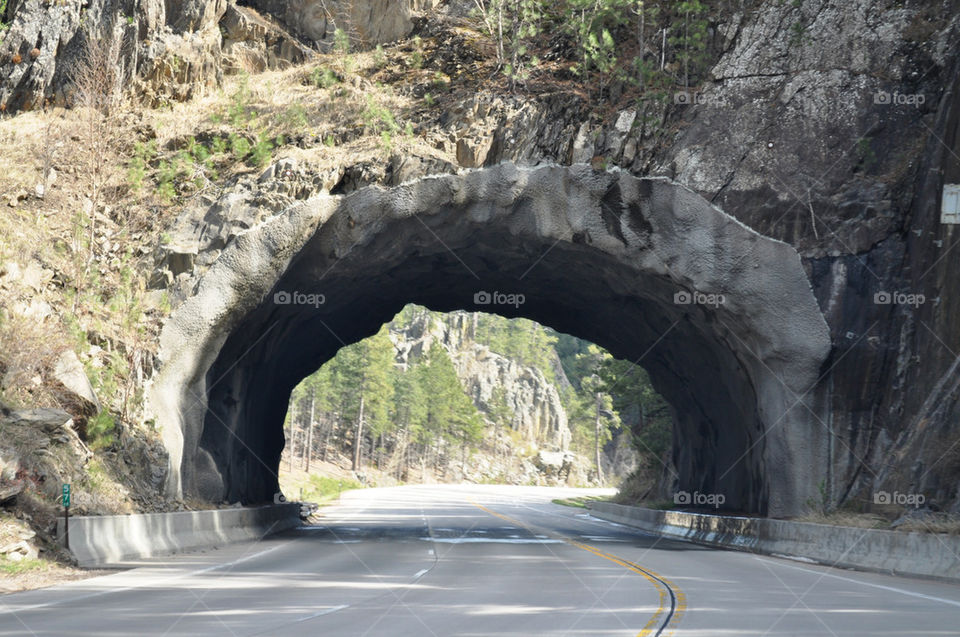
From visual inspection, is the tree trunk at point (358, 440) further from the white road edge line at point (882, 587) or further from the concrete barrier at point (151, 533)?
the white road edge line at point (882, 587)

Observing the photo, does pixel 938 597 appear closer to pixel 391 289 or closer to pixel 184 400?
pixel 184 400

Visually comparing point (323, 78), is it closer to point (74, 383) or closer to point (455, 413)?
point (74, 383)

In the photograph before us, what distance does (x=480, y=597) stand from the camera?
11.9 meters

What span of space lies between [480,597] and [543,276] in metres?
17.8

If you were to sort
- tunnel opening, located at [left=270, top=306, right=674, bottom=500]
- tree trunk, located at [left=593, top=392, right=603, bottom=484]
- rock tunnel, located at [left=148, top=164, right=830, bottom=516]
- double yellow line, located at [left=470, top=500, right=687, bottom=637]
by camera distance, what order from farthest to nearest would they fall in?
tree trunk, located at [left=593, top=392, right=603, bottom=484] → tunnel opening, located at [left=270, top=306, right=674, bottom=500] → rock tunnel, located at [left=148, top=164, right=830, bottom=516] → double yellow line, located at [left=470, top=500, right=687, bottom=637]

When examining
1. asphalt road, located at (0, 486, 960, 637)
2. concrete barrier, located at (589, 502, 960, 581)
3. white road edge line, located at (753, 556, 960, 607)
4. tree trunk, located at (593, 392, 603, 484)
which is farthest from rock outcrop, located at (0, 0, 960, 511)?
tree trunk, located at (593, 392, 603, 484)

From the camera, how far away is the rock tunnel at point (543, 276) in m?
22.7

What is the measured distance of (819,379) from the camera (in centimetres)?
2278

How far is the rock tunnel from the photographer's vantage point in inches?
894

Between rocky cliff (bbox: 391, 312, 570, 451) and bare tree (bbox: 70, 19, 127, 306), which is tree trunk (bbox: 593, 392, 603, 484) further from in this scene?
bare tree (bbox: 70, 19, 127, 306)

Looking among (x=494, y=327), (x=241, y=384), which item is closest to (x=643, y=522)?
(x=241, y=384)

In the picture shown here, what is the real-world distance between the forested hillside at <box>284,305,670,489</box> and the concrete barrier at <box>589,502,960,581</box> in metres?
57.7

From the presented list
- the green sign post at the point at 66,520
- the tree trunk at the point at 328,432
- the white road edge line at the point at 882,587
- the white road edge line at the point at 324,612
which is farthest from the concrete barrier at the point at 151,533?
the tree trunk at the point at 328,432

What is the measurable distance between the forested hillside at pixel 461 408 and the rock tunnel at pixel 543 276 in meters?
57.3
